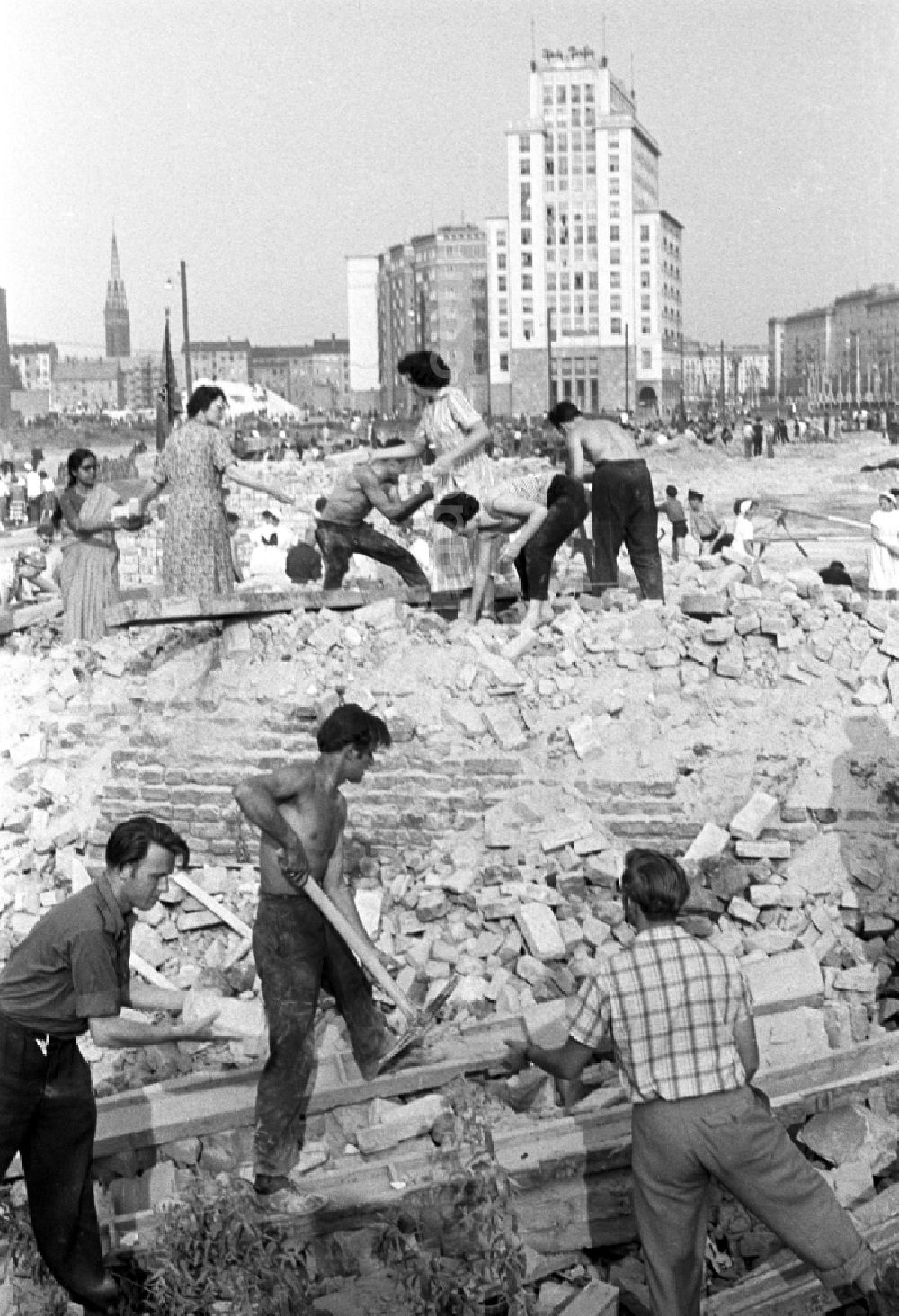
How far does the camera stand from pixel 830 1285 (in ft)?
12.7

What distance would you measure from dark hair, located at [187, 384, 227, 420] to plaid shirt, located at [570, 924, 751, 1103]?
17.3 ft

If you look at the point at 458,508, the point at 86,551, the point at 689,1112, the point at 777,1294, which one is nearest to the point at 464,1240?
the point at 777,1294

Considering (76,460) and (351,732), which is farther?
(76,460)

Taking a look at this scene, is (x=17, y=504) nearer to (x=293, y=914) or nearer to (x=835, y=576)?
(x=835, y=576)

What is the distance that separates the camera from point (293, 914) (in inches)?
189

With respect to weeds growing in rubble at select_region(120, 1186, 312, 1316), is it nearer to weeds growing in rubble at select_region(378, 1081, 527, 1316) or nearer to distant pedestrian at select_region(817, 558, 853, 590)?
weeds growing in rubble at select_region(378, 1081, 527, 1316)

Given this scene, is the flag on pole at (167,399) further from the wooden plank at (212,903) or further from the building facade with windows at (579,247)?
the building facade with windows at (579,247)

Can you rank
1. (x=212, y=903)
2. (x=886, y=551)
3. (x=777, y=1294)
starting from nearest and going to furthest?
(x=777, y=1294)
(x=212, y=903)
(x=886, y=551)

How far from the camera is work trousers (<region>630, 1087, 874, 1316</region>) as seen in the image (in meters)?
3.71

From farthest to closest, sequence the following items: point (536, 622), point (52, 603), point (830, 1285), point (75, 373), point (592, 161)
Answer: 1. point (75, 373)
2. point (592, 161)
3. point (52, 603)
4. point (536, 622)
5. point (830, 1285)

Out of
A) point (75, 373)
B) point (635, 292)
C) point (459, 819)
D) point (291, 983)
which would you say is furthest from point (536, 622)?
point (75, 373)

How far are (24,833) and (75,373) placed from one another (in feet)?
426

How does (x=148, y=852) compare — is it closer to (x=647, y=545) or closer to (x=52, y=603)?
(x=647, y=545)

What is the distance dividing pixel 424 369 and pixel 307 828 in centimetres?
405
